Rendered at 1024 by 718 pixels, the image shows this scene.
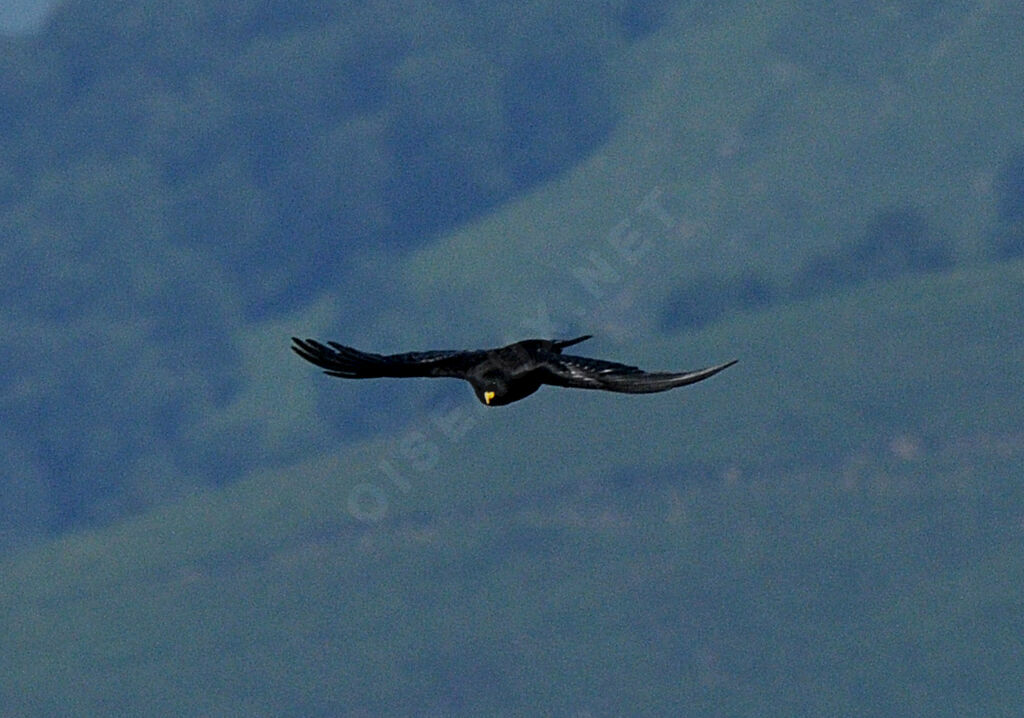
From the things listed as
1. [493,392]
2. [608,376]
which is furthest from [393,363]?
[608,376]

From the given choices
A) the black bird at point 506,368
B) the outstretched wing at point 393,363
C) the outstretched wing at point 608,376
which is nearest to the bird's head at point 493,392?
the black bird at point 506,368

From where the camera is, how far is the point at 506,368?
49469 millimetres

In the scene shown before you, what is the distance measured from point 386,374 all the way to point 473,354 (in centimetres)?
192


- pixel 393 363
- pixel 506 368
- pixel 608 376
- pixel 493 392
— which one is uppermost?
pixel 393 363

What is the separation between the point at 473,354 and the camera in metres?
51.7

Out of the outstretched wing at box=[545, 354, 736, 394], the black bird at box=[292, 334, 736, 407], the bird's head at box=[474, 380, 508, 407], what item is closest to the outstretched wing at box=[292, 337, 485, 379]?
the black bird at box=[292, 334, 736, 407]

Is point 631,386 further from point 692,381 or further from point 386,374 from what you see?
point 386,374

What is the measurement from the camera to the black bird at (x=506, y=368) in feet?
148

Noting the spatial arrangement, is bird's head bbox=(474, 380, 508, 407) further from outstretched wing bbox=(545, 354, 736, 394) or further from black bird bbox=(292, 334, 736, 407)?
outstretched wing bbox=(545, 354, 736, 394)

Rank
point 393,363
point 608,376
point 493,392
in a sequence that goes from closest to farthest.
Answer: point 608,376, point 493,392, point 393,363

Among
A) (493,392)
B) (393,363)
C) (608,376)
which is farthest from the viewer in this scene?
(393,363)

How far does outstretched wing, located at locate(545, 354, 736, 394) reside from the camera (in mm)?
42188

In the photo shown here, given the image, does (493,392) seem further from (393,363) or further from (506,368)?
(393,363)

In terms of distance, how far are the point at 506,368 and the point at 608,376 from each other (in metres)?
4.30
